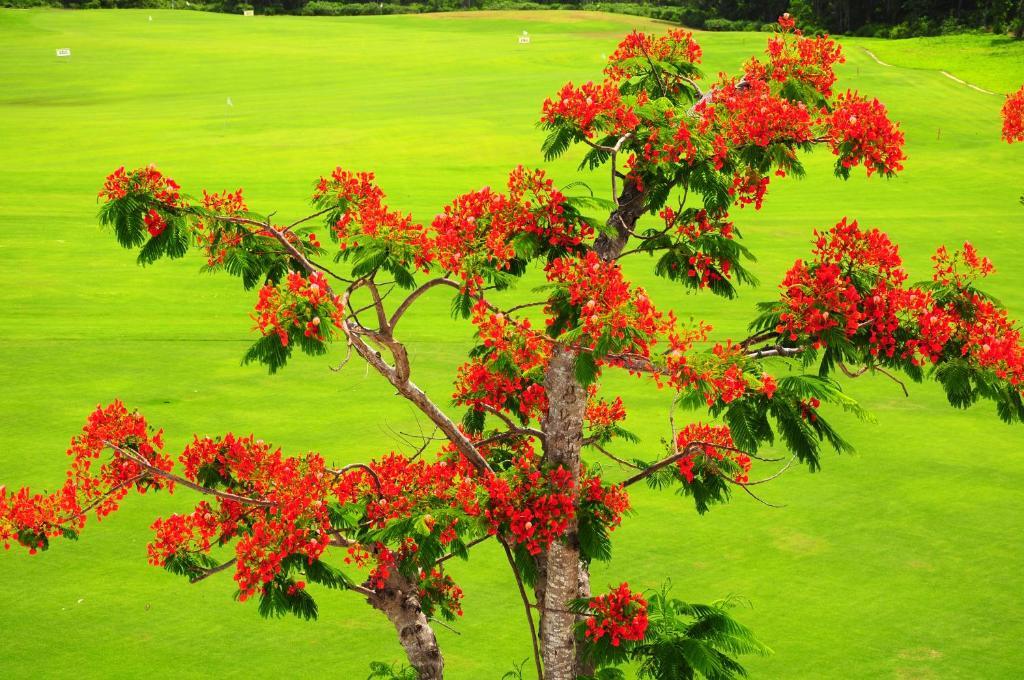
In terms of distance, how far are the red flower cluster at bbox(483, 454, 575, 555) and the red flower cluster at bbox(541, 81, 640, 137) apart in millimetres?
2126

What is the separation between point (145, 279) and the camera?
25.5 m

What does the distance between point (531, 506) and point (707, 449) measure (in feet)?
4.22

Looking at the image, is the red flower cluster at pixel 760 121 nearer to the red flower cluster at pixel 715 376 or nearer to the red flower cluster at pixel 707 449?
the red flower cluster at pixel 715 376

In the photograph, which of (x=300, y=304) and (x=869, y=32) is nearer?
(x=300, y=304)

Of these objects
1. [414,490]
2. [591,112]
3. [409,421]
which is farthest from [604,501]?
[409,421]

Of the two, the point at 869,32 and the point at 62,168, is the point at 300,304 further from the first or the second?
the point at 869,32

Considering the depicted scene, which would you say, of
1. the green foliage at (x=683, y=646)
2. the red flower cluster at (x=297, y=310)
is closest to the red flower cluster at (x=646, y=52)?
the red flower cluster at (x=297, y=310)

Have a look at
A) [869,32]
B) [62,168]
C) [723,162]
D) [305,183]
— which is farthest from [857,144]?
[869,32]

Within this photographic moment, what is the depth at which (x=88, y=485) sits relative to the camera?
764cm

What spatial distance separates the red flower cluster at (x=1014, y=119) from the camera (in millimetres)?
10759

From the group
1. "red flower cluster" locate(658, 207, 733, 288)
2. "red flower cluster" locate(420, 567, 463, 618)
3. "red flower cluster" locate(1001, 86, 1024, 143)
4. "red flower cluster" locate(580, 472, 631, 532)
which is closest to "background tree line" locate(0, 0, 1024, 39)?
"red flower cluster" locate(1001, 86, 1024, 143)

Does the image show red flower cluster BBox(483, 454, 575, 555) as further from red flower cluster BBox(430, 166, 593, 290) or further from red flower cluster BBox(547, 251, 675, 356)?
red flower cluster BBox(430, 166, 593, 290)

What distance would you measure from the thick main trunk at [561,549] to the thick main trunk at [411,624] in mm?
847

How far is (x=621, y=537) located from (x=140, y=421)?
7452 mm
